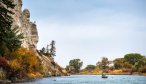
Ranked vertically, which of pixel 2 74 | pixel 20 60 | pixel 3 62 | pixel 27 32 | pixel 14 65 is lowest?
pixel 2 74

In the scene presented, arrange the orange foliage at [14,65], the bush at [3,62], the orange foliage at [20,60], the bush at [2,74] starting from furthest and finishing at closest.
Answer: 1. the orange foliage at [20,60]
2. the orange foliage at [14,65]
3. the bush at [3,62]
4. the bush at [2,74]

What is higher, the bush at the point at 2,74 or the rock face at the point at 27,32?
the rock face at the point at 27,32

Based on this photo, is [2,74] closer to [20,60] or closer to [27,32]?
[20,60]

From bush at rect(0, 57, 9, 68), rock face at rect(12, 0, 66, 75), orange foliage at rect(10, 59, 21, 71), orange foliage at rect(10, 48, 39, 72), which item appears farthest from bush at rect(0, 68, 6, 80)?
rock face at rect(12, 0, 66, 75)

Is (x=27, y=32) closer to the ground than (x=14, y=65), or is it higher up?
higher up

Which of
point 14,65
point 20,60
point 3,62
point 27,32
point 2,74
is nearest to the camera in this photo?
point 2,74

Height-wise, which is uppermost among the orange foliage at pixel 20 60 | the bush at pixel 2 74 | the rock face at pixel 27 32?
the rock face at pixel 27 32

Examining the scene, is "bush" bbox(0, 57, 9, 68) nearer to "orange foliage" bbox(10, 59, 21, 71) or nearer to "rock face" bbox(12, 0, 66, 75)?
"orange foliage" bbox(10, 59, 21, 71)

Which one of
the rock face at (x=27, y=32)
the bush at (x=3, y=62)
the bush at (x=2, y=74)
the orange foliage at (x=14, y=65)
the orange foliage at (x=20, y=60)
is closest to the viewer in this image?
the bush at (x=2, y=74)

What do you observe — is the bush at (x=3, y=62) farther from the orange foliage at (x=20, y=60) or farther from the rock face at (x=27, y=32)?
the rock face at (x=27, y=32)

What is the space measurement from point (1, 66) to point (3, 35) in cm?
4410

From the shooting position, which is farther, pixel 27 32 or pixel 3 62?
pixel 27 32

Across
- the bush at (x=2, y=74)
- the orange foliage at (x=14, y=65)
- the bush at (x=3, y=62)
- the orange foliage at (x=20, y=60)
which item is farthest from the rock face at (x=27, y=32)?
the bush at (x=2, y=74)

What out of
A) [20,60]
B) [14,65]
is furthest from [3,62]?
[20,60]
